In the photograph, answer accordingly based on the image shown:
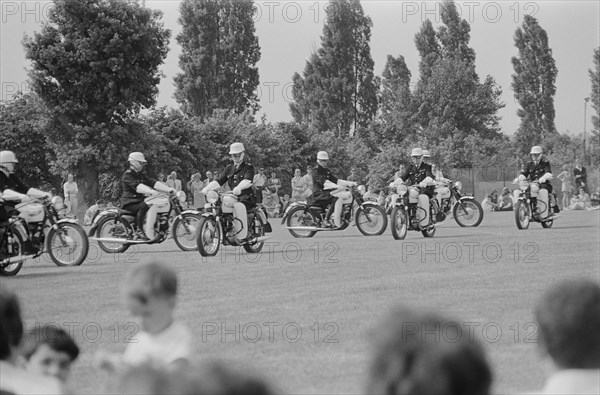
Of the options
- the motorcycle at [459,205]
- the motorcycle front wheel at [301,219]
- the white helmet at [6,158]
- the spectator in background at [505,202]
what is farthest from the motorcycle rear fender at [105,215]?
the spectator in background at [505,202]

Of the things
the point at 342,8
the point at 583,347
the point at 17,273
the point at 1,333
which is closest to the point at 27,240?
the point at 17,273

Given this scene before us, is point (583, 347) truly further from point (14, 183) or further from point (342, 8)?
point (342, 8)

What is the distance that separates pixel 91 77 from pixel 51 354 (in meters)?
43.6

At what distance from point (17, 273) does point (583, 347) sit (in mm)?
13188

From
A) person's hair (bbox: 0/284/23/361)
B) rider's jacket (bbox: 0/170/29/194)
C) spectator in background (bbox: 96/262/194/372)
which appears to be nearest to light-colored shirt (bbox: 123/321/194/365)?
spectator in background (bbox: 96/262/194/372)

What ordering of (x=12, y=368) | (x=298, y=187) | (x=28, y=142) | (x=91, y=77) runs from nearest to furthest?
(x=12, y=368) < (x=298, y=187) < (x=91, y=77) < (x=28, y=142)

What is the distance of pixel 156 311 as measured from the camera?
3.80 meters

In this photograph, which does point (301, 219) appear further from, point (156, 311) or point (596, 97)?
point (596, 97)

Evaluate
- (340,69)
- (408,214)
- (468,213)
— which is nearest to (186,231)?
(408,214)

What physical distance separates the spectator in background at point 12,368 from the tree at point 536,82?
82.6m

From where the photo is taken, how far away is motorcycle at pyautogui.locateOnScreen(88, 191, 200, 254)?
18.4 metres

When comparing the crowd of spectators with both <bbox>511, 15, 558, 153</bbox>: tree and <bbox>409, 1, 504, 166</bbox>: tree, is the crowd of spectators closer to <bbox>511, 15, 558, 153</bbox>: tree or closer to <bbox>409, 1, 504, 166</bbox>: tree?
<bbox>409, 1, 504, 166</bbox>: tree

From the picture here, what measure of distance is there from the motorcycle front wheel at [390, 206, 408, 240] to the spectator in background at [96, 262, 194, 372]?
17.4 meters

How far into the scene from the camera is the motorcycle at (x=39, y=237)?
1429 centimetres
